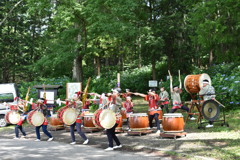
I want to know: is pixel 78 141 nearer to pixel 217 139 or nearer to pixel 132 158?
pixel 132 158

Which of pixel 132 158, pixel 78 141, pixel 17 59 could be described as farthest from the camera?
pixel 17 59

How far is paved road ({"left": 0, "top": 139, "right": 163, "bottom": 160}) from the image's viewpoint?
360 inches

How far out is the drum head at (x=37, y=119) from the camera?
42.7 ft

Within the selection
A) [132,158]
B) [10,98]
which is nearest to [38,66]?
[10,98]

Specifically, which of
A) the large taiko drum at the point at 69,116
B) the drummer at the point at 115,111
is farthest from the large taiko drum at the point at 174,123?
the large taiko drum at the point at 69,116

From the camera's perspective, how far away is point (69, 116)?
11.9 metres

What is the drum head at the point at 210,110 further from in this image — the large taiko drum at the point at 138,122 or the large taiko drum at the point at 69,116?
the large taiko drum at the point at 69,116

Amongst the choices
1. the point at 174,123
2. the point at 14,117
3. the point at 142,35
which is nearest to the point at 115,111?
the point at 174,123

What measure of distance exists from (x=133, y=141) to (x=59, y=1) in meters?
13.7

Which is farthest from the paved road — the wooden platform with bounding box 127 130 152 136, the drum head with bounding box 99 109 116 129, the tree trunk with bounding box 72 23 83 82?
the tree trunk with bounding box 72 23 83 82

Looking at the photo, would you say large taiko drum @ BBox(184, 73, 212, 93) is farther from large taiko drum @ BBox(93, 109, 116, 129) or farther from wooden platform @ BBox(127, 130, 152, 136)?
large taiko drum @ BBox(93, 109, 116, 129)

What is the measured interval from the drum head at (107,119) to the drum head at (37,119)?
12.4 ft

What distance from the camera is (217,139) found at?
33.5 ft

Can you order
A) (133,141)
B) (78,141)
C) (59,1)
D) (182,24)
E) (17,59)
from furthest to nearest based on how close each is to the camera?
(17,59), (182,24), (59,1), (78,141), (133,141)
